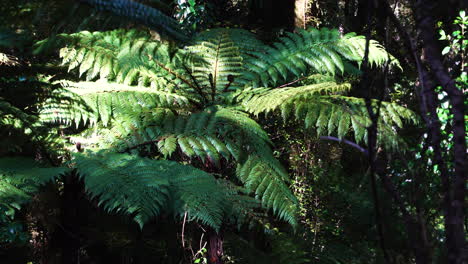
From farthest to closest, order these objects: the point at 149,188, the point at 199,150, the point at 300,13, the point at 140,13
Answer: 1. the point at 300,13
2. the point at 199,150
3. the point at 149,188
4. the point at 140,13

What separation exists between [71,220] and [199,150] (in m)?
0.90

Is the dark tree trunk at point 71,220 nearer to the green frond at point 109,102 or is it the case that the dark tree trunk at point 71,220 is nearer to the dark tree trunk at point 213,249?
the green frond at point 109,102

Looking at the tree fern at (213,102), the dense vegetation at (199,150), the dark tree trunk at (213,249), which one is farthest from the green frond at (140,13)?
the dark tree trunk at (213,249)

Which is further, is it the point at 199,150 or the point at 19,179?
the point at 199,150

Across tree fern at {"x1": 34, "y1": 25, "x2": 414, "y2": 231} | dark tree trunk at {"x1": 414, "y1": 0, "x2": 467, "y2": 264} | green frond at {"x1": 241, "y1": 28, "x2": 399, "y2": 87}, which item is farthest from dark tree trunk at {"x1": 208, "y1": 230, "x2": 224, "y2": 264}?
dark tree trunk at {"x1": 414, "y1": 0, "x2": 467, "y2": 264}

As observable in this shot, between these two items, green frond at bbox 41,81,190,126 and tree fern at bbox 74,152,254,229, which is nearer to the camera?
tree fern at bbox 74,152,254,229

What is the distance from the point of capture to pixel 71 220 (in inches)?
95.0

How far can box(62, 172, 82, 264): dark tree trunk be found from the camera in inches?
90.2

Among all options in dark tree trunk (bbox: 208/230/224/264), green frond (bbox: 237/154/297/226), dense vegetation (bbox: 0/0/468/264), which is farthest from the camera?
dark tree trunk (bbox: 208/230/224/264)

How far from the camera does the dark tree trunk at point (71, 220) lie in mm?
2291

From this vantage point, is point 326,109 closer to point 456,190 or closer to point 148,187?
point 148,187

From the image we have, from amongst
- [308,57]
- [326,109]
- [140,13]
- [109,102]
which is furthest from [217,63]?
[140,13]

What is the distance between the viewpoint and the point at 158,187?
1799 millimetres

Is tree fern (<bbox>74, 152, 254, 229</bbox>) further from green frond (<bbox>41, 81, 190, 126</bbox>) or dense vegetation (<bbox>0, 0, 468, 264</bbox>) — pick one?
green frond (<bbox>41, 81, 190, 126</bbox>)
